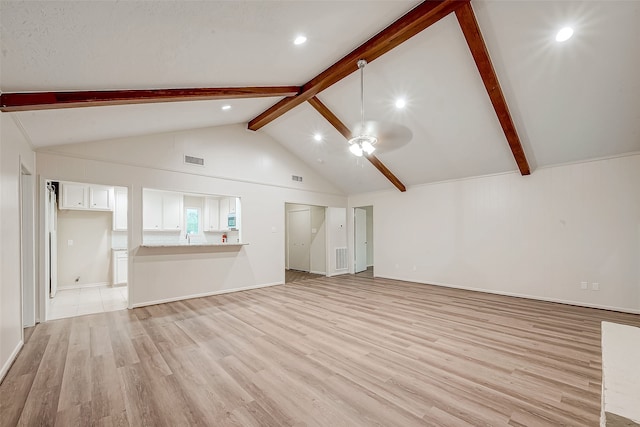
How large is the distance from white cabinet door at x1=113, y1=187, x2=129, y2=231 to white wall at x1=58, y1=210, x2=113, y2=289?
294mm

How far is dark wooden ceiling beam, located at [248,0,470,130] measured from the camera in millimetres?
3021

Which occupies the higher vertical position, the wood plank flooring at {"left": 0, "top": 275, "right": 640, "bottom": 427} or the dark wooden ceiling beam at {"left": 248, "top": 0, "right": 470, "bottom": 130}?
the dark wooden ceiling beam at {"left": 248, "top": 0, "right": 470, "bottom": 130}

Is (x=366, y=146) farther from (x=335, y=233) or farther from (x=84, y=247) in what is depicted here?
(x=84, y=247)

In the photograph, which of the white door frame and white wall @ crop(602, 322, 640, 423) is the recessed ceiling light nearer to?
white wall @ crop(602, 322, 640, 423)

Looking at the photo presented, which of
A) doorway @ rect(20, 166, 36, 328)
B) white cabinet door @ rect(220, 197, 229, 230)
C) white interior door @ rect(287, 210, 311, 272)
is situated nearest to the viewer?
doorway @ rect(20, 166, 36, 328)

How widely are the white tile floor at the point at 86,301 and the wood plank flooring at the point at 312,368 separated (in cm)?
47

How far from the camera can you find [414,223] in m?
7.27

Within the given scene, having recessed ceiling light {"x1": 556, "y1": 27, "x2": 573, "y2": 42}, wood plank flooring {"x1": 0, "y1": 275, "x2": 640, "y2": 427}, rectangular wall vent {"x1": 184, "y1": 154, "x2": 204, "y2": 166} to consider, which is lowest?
wood plank flooring {"x1": 0, "y1": 275, "x2": 640, "y2": 427}

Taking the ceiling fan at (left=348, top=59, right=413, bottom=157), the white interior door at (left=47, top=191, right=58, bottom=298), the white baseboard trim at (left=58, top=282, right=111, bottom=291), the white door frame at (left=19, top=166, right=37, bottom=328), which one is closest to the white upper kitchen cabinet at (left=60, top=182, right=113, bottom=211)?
the white interior door at (left=47, top=191, right=58, bottom=298)

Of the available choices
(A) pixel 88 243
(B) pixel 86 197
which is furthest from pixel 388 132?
(A) pixel 88 243

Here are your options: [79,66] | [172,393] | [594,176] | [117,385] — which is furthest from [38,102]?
[594,176]

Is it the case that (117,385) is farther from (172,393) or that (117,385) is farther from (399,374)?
(399,374)

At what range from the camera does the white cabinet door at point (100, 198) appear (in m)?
6.12

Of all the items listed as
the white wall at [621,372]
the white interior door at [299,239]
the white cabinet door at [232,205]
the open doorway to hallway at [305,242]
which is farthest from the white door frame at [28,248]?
the white interior door at [299,239]
